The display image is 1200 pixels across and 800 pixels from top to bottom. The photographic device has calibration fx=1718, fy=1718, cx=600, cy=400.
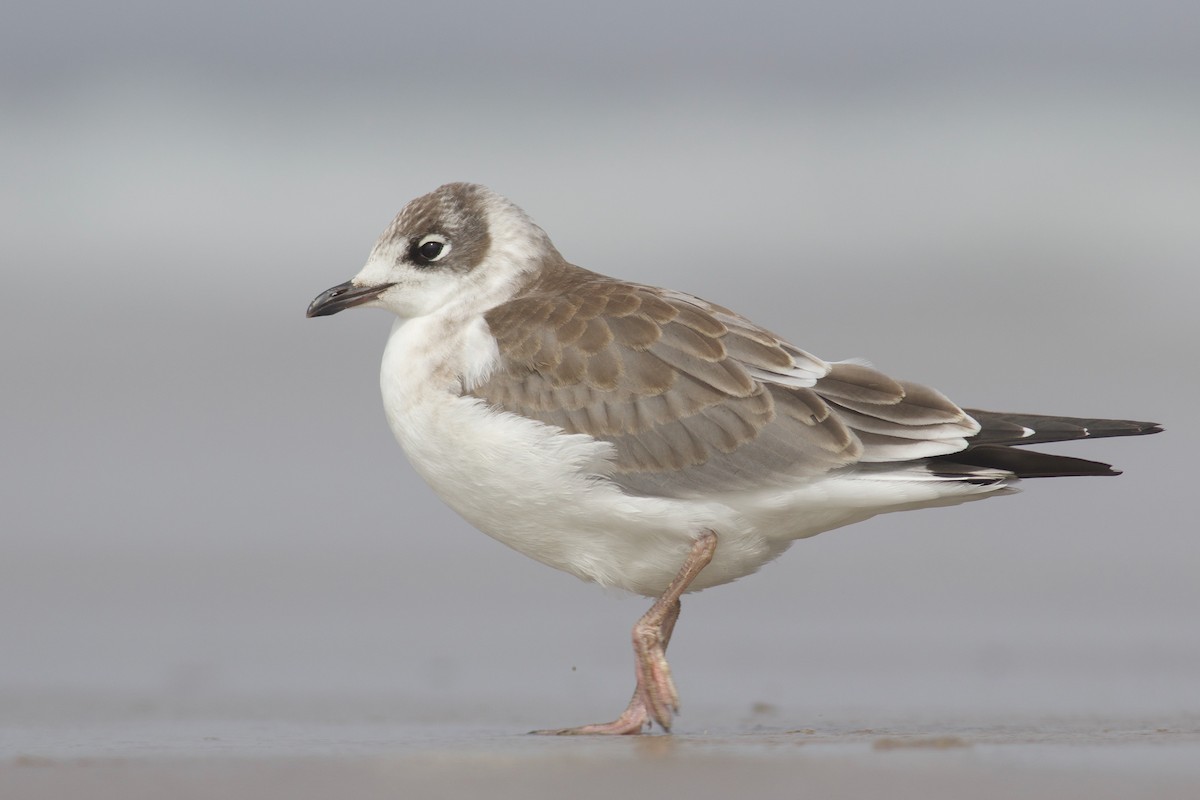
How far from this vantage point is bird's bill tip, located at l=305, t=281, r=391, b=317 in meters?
6.85

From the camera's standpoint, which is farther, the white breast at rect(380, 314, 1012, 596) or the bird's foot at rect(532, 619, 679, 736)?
the white breast at rect(380, 314, 1012, 596)

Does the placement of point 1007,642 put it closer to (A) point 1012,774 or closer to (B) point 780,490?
(B) point 780,490

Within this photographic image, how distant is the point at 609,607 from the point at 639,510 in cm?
333

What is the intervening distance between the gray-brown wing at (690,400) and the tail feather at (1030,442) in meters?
0.09

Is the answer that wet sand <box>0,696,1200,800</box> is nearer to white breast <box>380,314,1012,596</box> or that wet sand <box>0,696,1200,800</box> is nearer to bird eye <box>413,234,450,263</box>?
white breast <box>380,314,1012,596</box>

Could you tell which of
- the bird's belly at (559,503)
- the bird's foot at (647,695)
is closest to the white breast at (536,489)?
the bird's belly at (559,503)

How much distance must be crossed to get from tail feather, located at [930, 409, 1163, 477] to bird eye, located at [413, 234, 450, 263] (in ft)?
6.90

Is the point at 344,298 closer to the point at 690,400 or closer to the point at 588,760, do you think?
the point at 690,400

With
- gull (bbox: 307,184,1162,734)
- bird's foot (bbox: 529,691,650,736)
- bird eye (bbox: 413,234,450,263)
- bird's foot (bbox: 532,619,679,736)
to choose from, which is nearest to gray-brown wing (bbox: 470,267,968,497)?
gull (bbox: 307,184,1162,734)

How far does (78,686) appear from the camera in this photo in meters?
6.88

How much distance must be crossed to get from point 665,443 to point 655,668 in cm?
79

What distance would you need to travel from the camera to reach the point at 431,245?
22.5ft

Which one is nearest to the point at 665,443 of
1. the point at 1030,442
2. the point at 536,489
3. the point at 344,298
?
the point at 536,489

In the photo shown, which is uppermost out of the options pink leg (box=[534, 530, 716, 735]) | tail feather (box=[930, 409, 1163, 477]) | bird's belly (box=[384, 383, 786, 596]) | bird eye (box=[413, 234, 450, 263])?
bird eye (box=[413, 234, 450, 263])
